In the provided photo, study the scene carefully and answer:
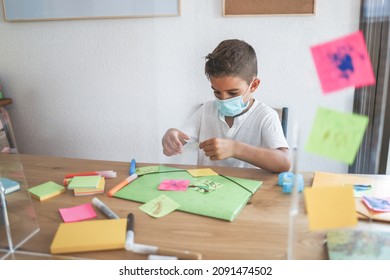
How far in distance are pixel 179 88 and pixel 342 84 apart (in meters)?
1.46

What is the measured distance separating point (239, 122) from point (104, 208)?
A: 0.60 meters

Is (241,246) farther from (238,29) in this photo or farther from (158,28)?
(158,28)

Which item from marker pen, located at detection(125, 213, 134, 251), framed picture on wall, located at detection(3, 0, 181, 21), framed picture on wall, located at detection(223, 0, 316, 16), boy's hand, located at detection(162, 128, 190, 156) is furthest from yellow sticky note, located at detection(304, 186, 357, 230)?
framed picture on wall, located at detection(3, 0, 181, 21)

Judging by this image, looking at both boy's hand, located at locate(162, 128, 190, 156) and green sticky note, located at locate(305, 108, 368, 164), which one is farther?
boy's hand, located at locate(162, 128, 190, 156)

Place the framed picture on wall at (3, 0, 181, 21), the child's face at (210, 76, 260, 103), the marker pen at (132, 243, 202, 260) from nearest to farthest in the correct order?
1. the marker pen at (132, 243, 202, 260)
2. the child's face at (210, 76, 260, 103)
3. the framed picture on wall at (3, 0, 181, 21)

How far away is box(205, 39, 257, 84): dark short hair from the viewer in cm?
116

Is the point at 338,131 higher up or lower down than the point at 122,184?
higher up

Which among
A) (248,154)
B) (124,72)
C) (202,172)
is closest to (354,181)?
(248,154)

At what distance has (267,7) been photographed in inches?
67.1

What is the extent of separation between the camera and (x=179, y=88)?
1925 mm

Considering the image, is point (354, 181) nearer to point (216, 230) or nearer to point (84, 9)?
point (216, 230)

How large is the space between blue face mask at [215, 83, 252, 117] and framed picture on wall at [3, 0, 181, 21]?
2.72 ft

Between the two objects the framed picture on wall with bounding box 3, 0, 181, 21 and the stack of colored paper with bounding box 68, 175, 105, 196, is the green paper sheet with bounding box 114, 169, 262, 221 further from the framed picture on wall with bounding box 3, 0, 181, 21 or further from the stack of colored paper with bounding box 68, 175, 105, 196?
the framed picture on wall with bounding box 3, 0, 181, 21
